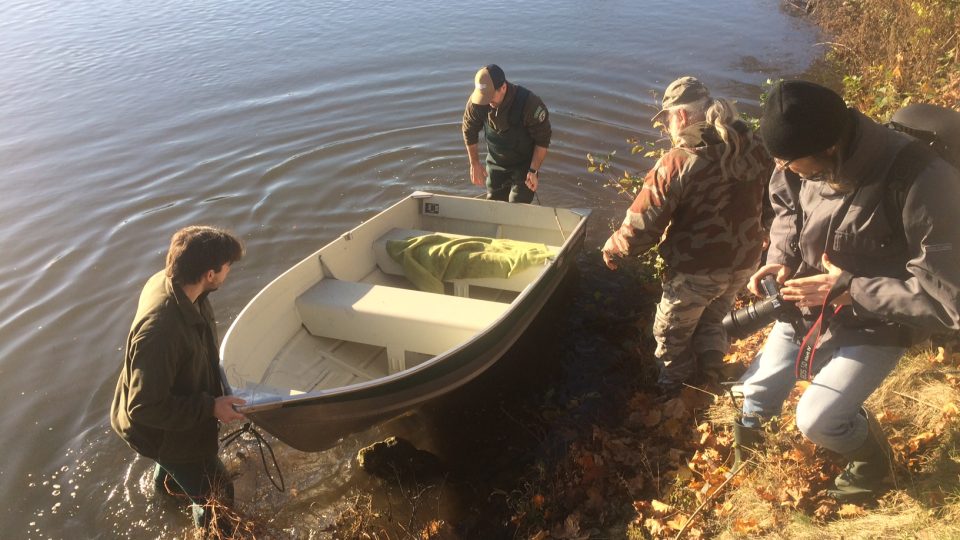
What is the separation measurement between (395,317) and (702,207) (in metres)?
2.62

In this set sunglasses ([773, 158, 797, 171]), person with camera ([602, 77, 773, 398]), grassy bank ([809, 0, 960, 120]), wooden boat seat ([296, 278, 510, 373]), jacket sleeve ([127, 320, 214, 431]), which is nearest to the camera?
sunglasses ([773, 158, 797, 171])

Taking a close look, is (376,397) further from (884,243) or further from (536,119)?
(536,119)

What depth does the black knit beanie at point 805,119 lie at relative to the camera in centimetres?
254

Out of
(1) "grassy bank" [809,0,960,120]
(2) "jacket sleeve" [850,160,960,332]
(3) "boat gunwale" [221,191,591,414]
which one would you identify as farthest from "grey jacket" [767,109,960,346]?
(1) "grassy bank" [809,0,960,120]

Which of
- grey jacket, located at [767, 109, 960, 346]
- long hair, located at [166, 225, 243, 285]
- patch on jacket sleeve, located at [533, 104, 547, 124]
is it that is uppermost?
grey jacket, located at [767, 109, 960, 346]

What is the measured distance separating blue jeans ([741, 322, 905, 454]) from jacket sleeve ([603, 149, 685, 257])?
102 cm

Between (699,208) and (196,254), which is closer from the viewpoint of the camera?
(196,254)

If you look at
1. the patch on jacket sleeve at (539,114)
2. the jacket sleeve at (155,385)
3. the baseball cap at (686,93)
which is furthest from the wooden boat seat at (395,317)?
the patch on jacket sleeve at (539,114)

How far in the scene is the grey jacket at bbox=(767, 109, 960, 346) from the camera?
2.40 metres

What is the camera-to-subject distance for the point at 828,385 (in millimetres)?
2920

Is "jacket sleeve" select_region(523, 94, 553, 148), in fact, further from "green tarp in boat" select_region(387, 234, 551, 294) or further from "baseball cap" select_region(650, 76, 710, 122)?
"baseball cap" select_region(650, 76, 710, 122)

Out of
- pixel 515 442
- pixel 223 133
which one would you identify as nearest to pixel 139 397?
pixel 515 442

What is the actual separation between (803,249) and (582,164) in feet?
24.4

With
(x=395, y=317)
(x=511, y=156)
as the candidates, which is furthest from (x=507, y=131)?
(x=395, y=317)
